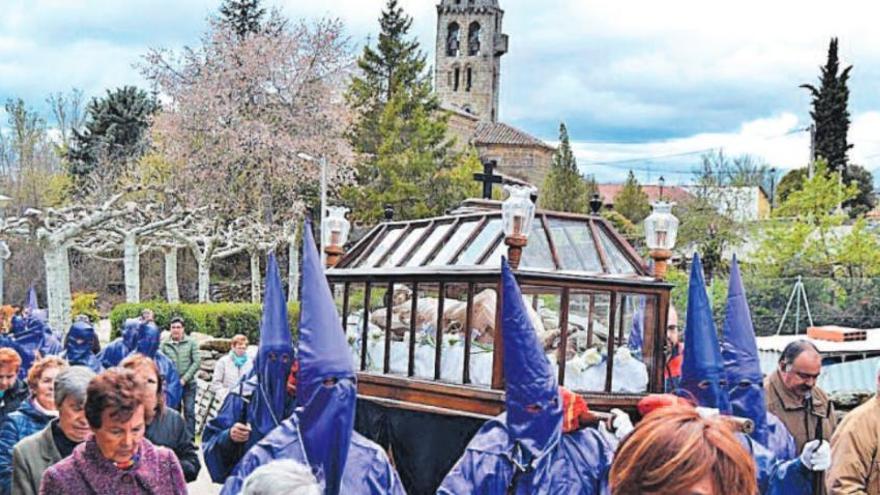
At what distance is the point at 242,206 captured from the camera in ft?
101

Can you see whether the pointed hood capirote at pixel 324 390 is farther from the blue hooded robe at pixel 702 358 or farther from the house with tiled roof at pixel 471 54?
the house with tiled roof at pixel 471 54

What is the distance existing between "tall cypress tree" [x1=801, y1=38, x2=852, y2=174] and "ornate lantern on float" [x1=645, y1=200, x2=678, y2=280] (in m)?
46.2

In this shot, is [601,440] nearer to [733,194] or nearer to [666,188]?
[733,194]

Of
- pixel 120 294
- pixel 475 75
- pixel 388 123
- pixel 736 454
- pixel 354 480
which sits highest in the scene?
pixel 475 75

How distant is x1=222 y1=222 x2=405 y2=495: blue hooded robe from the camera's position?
13.6 ft

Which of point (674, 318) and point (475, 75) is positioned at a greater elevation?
point (475, 75)

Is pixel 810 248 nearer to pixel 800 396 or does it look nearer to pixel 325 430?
pixel 800 396

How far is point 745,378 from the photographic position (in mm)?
5781

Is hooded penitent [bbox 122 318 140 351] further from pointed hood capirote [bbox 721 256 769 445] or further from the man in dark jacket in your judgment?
pointed hood capirote [bbox 721 256 769 445]

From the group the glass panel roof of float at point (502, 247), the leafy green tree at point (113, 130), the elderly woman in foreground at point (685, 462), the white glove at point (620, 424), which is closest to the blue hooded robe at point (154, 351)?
the glass panel roof of float at point (502, 247)

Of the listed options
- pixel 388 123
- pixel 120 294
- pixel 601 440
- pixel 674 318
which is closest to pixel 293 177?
pixel 388 123

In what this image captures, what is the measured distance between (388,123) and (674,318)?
29927 millimetres

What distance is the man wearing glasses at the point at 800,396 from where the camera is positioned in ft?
18.7

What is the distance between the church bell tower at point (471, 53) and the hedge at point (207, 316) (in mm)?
55244
